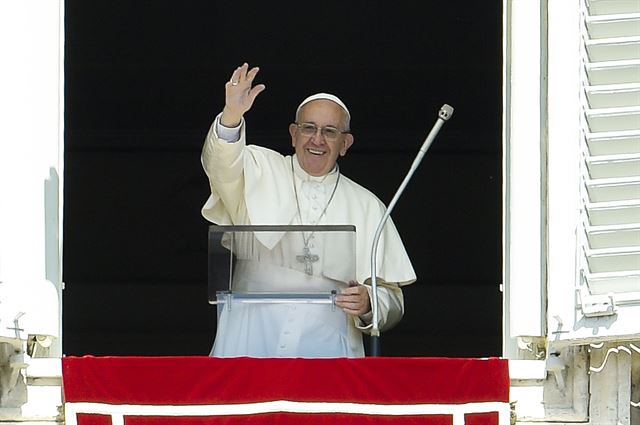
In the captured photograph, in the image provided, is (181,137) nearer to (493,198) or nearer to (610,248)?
(493,198)

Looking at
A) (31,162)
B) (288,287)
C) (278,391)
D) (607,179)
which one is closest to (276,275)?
(288,287)

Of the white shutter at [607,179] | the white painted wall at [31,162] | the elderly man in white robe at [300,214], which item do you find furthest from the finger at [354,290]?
the white painted wall at [31,162]

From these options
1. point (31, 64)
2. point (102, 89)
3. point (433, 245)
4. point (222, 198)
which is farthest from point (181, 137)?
point (31, 64)

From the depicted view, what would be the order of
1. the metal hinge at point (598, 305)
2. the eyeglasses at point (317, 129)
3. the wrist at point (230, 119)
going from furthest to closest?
1. the eyeglasses at point (317, 129)
2. the wrist at point (230, 119)
3. the metal hinge at point (598, 305)

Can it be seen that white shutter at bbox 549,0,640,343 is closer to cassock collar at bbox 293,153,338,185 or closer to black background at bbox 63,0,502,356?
cassock collar at bbox 293,153,338,185

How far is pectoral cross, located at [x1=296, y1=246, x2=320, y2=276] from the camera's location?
6.57 m

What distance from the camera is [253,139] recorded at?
9.16 meters

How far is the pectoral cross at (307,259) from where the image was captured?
6.57 m

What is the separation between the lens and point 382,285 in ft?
22.3

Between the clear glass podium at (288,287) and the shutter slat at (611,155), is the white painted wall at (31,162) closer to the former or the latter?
the clear glass podium at (288,287)

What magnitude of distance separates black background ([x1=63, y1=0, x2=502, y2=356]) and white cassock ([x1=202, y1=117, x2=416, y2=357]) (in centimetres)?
228

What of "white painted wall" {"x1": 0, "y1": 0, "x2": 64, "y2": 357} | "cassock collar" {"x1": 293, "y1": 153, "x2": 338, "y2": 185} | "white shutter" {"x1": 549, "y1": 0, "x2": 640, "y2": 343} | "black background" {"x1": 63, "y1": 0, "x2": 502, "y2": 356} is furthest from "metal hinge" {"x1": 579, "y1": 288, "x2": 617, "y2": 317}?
"black background" {"x1": 63, "y1": 0, "x2": 502, "y2": 356}

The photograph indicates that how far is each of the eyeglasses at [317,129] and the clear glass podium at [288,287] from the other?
1.26 feet

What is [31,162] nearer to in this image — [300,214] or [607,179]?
[300,214]
